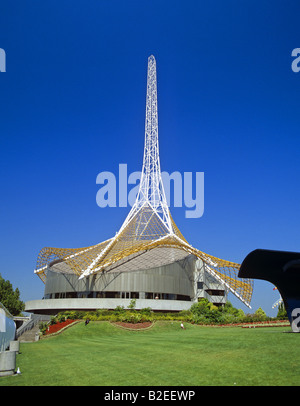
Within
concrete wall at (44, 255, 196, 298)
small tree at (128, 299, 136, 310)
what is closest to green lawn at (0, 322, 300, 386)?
small tree at (128, 299, 136, 310)

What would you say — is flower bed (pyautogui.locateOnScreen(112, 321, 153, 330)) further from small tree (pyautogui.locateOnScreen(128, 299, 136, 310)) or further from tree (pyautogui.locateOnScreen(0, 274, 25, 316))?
tree (pyautogui.locateOnScreen(0, 274, 25, 316))

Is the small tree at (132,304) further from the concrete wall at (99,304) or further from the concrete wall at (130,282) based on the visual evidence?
the concrete wall at (130,282)

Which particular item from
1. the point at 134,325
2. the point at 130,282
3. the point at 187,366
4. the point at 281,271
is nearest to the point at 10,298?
the point at 130,282

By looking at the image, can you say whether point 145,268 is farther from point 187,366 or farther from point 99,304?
point 187,366

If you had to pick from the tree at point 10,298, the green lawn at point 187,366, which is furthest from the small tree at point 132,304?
the green lawn at point 187,366

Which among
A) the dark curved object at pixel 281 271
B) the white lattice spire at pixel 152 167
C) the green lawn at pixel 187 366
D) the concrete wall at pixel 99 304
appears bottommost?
the concrete wall at pixel 99 304

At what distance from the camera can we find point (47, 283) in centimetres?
6034

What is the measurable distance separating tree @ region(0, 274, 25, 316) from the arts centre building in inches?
151

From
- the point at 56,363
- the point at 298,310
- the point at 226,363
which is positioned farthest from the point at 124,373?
the point at 298,310

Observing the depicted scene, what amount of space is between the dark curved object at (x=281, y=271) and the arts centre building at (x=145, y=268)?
46401mm

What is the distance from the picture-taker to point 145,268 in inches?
2181

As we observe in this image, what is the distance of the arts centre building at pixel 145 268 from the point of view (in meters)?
53.0
